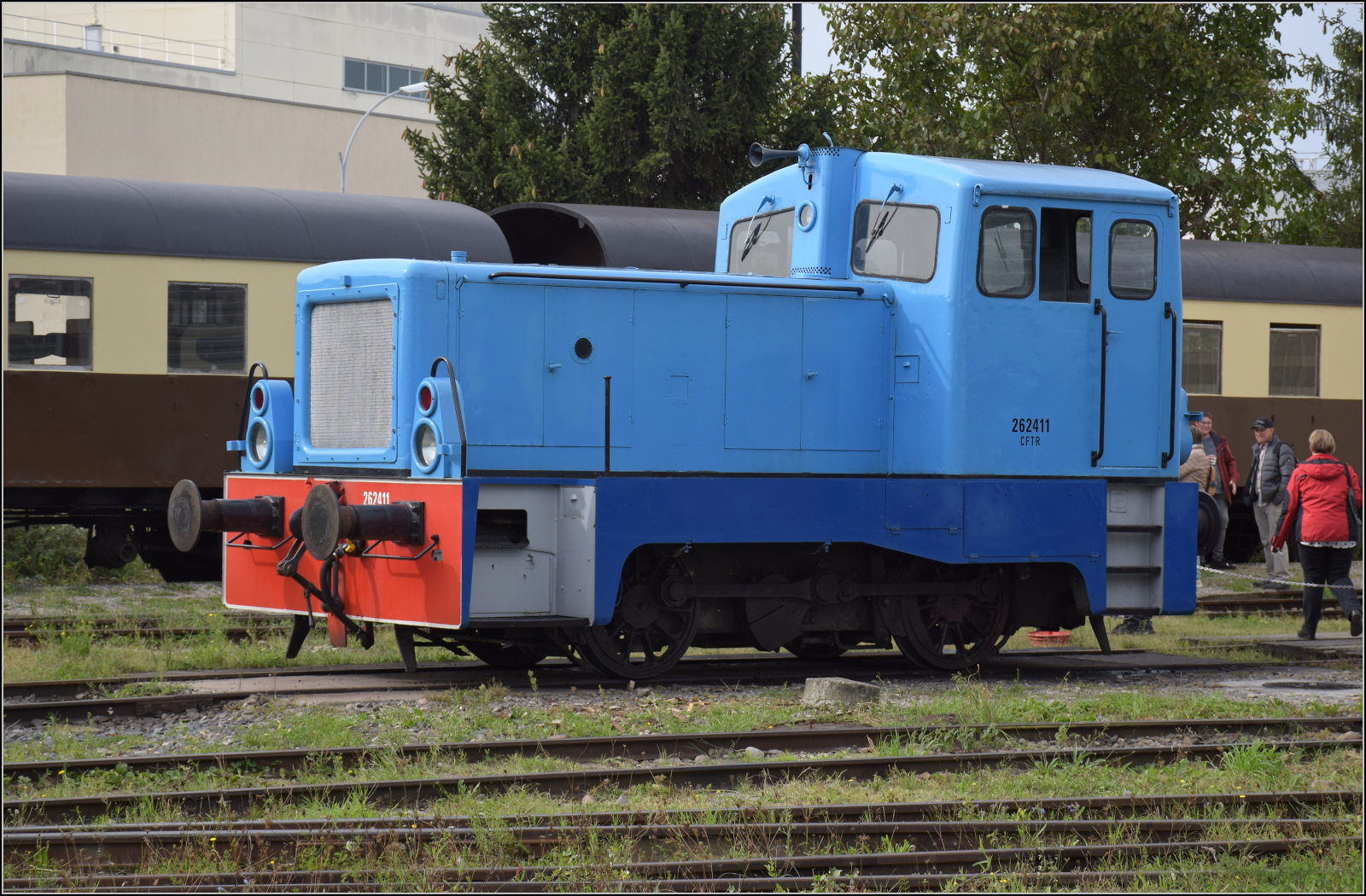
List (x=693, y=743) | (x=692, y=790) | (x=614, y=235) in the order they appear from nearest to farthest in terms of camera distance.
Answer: (x=692, y=790) → (x=693, y=743) → (x=614, y=235)

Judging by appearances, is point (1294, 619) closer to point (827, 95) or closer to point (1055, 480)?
point (1055, 480)

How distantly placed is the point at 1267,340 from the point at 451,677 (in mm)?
12146

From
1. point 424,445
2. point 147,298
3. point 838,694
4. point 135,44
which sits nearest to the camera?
point 424,445

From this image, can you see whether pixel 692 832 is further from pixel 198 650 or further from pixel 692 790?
pixel 198 650

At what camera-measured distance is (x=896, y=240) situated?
885 centimetres

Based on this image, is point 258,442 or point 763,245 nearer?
point 258,442

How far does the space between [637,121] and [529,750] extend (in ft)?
53.6

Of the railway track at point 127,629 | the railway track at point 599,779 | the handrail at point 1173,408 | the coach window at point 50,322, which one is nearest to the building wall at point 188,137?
the coach window at point 50,322

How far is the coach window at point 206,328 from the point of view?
12375 millimetres

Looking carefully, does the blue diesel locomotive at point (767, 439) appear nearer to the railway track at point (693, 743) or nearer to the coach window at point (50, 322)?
the railway track at point (693, 743)

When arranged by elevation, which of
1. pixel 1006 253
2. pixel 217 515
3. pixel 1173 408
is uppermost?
pixel 1006 253

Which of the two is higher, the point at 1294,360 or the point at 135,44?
the point at 135,44

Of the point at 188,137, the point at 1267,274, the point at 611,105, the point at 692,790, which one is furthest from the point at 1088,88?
the point at 188,137

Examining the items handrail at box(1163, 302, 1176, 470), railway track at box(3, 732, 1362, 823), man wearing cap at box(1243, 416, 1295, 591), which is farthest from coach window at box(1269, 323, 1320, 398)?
railway track at box(3, 732, 1362, 823)
